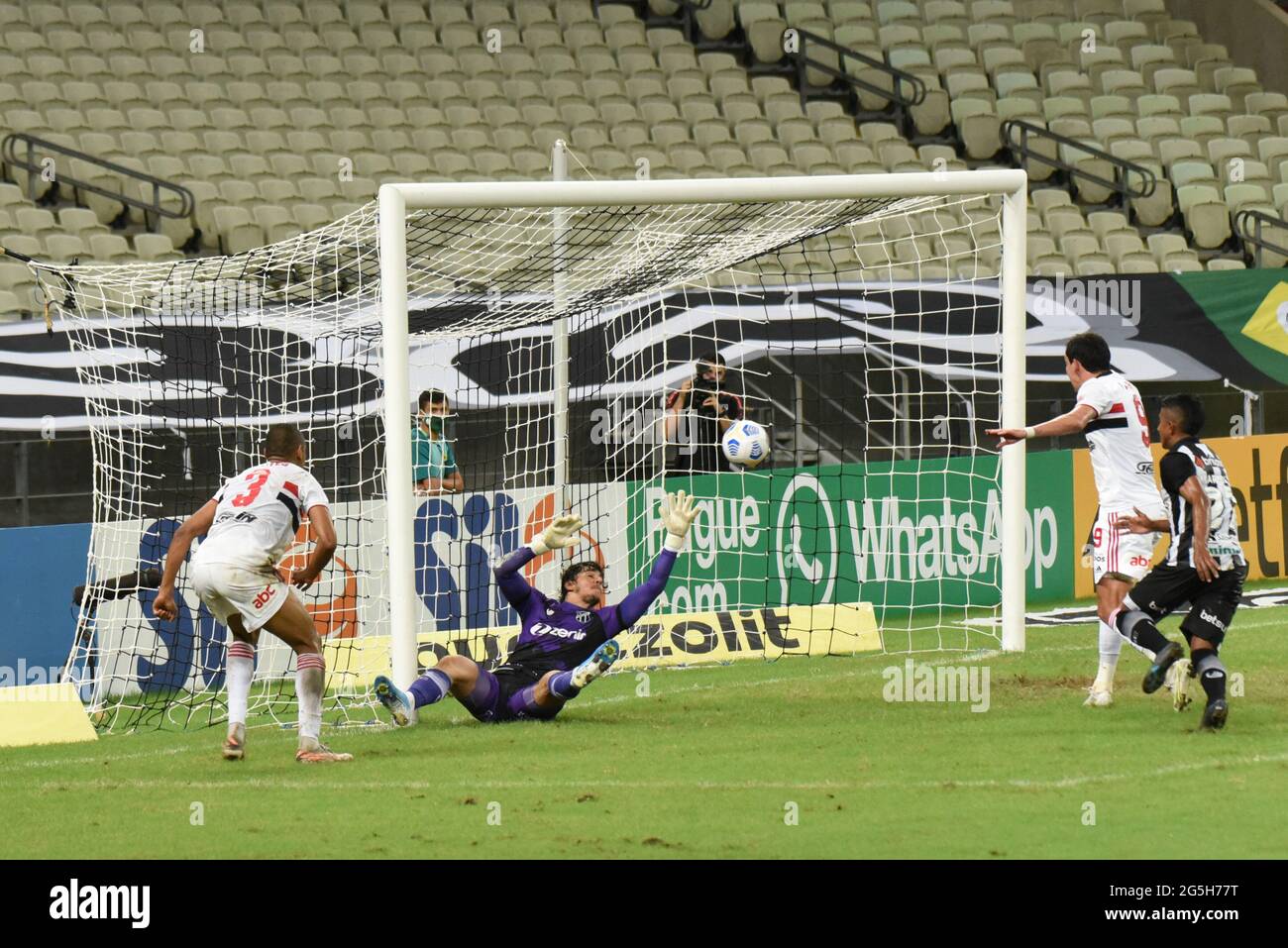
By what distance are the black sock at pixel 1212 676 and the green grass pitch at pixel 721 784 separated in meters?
0.23

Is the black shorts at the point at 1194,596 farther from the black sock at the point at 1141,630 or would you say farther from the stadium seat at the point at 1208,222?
the stadium seat at the point at 1208,222

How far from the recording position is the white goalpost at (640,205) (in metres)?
11.0

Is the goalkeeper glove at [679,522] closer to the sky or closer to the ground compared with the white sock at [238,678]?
closer to the sky

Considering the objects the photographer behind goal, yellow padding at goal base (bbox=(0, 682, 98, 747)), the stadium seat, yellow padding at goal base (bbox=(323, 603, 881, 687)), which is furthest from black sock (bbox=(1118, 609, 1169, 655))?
the stadium seat

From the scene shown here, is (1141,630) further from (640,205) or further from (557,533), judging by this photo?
(640,205)

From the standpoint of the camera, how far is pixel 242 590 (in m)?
9.75

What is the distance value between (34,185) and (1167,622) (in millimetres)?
11887

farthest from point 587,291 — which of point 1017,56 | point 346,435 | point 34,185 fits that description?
point 1017,56

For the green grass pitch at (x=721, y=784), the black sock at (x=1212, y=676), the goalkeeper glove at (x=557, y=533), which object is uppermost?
the goalkeeper glove at (x=557, y=533)

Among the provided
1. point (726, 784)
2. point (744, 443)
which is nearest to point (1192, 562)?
point (726, 784)

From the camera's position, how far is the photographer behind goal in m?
15.3

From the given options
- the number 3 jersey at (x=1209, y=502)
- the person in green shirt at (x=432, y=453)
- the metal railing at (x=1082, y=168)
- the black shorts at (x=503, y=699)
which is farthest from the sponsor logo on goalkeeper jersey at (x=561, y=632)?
the metal railing at (x=1082, y=168)

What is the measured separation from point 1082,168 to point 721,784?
16044 millimetres

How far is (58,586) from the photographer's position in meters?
13.0
